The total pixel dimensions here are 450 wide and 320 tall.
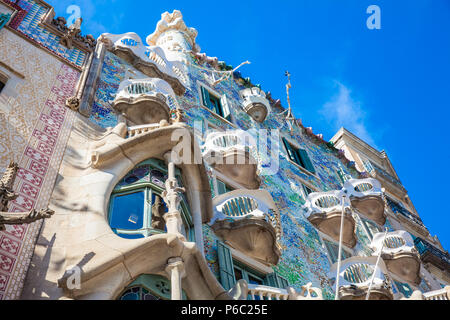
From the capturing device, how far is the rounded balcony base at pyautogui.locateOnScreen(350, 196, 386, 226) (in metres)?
18.6

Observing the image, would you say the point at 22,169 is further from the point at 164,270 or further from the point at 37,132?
the point at 164,270

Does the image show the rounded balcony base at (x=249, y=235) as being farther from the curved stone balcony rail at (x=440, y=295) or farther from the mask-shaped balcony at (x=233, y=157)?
the curved stone balcony rail at (x=440, y=295)

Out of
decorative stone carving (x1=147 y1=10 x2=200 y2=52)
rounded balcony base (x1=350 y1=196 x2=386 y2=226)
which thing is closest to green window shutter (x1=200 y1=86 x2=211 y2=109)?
decorative stone carving (x1=147 y1=10 x2=200 y2=52)

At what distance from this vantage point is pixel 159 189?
9.56 meters

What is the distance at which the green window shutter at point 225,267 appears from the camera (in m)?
10.0

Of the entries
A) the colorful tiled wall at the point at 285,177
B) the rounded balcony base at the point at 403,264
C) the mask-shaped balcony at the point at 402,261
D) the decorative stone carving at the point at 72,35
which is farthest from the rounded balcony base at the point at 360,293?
the decorative stone carving at the point at 72,35

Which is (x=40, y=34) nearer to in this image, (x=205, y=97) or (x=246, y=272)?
(x=205, y=97)

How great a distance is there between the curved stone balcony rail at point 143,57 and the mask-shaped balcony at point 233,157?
2718 mm

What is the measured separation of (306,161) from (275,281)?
884cm

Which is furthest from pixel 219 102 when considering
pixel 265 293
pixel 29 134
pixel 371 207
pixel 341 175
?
pixel 265 293

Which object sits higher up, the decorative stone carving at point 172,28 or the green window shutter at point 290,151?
the decorative stone carving at point 172,28

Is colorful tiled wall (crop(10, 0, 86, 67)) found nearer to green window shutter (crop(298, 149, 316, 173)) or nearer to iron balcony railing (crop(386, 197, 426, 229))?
green window shutter (crop(298, 149, 316, 173))

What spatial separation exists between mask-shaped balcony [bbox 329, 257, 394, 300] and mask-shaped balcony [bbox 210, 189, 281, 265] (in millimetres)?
2135


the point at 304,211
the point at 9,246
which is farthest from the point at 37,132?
the point at 304,211
